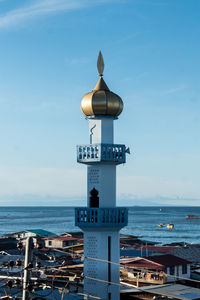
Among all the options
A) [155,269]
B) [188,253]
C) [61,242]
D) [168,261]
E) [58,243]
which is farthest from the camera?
[58,243]

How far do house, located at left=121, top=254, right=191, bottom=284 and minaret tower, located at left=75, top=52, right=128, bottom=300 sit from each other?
38.0 ft

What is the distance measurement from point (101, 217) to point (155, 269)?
1430 centimetres

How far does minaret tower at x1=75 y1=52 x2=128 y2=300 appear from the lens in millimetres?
27500

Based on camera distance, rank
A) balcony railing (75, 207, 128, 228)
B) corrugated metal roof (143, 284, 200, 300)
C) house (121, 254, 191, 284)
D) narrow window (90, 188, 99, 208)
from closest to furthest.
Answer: balcony railing (75, 207, 128, 228), narrow window (90, 188, 99, 208), corrugated metal roof (143, 284, 200, 300), house (121, 254, 191, 284)

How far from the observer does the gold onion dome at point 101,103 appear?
2819 centimetres

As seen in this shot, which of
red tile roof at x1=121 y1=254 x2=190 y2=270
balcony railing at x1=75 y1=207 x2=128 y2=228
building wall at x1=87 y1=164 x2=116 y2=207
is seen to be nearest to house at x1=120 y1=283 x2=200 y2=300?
balcony railing at x1=75 y1=207 x2=128 y2=228

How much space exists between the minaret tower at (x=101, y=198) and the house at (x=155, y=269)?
38.0ft

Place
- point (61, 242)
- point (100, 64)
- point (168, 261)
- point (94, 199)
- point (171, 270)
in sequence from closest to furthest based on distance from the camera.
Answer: point (94, 199)
point (100, 64)
point (171, 270)
point (168, 261)
point (61, 242)

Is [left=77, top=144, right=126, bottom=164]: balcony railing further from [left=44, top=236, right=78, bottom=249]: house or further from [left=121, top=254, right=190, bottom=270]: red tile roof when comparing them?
[left=44, top=236, right=78, bottom=249]: house

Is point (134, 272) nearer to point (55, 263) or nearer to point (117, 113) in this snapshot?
point (55, 263)

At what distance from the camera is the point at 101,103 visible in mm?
28188

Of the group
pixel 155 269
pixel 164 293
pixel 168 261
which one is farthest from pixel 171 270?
pixel 164 293

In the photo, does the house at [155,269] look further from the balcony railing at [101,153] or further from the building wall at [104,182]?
the balcony railing at [101,153]

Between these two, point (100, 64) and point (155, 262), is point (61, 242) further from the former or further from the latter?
point (100, 64)
